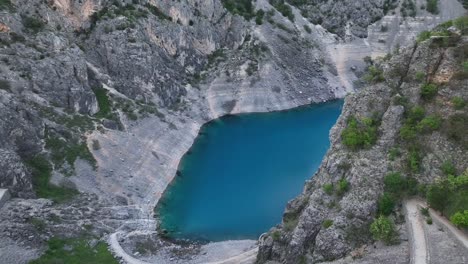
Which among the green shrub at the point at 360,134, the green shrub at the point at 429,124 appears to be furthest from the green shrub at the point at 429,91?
the green shrub at the point at 360,134

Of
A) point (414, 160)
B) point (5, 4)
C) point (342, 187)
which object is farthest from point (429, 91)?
point (5, 4)

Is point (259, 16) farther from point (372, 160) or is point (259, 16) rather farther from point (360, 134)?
point (372, 160)

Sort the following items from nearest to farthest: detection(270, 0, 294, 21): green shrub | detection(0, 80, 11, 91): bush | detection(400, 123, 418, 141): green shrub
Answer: detection(400, 123, 418, 141): green shrub
detection(0, 80, 11, 91): bush
detection(270, 0, 294, 21): green shrub

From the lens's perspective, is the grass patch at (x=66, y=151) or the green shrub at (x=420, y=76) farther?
the grass patch at (x=66, y=151)

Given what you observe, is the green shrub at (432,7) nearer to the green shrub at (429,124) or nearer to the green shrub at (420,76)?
the green shrub at (420,76)

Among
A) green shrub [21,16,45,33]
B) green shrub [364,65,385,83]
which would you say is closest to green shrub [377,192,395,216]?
green shrub [364,65,385,83]

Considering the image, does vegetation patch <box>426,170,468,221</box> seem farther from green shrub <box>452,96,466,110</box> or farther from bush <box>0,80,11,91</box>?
bush <box>0,80,11,91</box>
